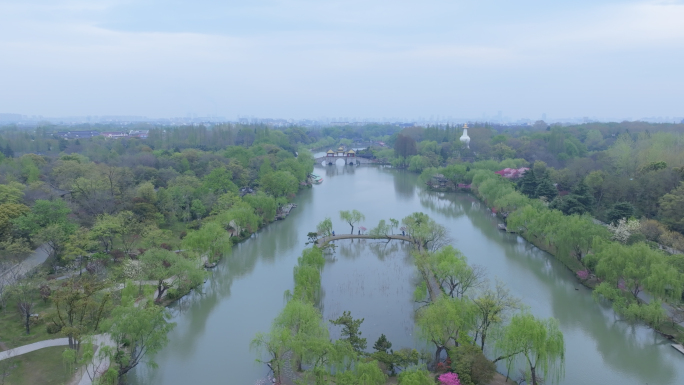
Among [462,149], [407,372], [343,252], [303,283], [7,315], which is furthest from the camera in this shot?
[462,149]

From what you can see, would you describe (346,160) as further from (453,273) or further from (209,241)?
(453,273)

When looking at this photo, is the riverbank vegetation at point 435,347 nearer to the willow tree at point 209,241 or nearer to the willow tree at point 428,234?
the willow tree at point 209,241

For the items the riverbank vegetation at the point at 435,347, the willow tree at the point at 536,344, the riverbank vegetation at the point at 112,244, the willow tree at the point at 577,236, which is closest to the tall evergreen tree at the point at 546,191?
the willow tree at the point at 577,236

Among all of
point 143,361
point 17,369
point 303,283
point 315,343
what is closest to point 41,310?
point 17,369

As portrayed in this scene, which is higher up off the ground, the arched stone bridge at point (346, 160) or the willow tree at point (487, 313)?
the willow tree at point (487, 313)

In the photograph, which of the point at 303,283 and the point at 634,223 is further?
the point at 634,223

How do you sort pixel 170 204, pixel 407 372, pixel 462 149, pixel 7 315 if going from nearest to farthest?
pixel 407 372 → pixel 7 315 → pixel 170 204 → pixel 462 149

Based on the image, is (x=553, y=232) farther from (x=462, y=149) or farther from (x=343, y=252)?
(x=462, y=149)
